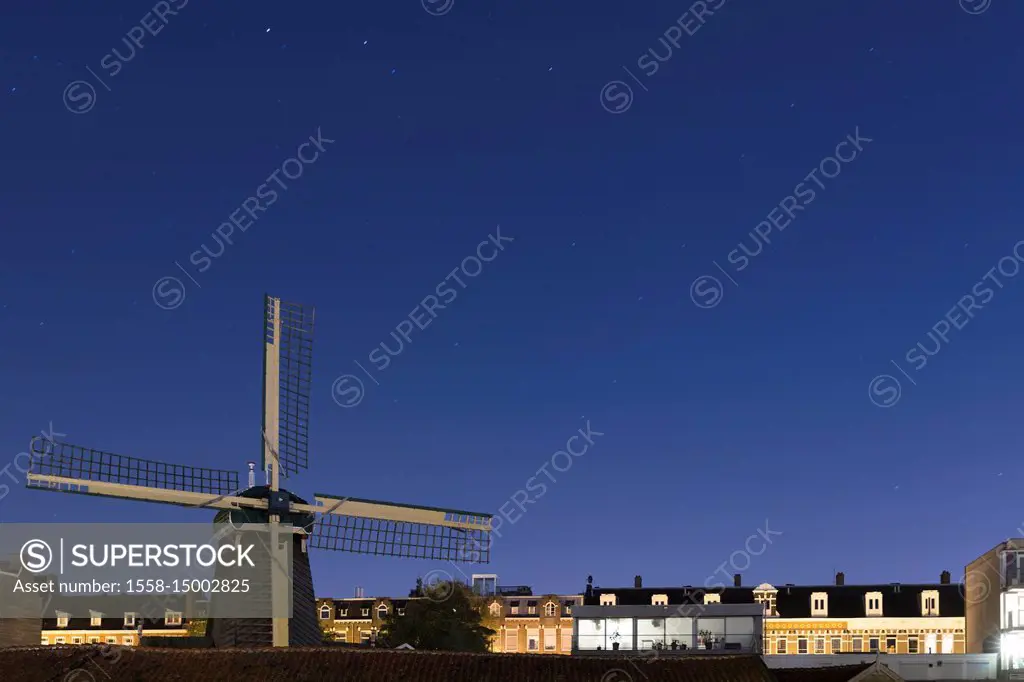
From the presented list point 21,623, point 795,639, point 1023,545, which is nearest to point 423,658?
point 21,623

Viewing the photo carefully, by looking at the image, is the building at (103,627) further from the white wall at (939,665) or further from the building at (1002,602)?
the white wall at (939,665)

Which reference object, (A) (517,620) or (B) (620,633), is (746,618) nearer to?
(B) (620,633)

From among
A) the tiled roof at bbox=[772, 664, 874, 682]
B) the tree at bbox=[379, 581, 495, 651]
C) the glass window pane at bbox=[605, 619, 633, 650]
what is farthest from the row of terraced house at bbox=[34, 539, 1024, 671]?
the tiled roof at bbox=[772, 664, 874, 682]

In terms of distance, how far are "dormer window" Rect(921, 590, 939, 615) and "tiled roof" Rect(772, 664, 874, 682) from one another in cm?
6006

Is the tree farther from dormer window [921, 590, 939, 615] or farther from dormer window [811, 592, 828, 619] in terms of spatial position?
dormer window [921, 590, 939, 615]

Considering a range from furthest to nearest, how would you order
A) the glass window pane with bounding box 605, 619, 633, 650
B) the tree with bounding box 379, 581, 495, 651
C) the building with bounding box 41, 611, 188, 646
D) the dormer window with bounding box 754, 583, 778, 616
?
1. the building with bounding box 41, 611, 188, 646
2. the dormer window with bounding box 754, 583, 778, 616
3. the tree with bounding box 379, 581, 495, 651
4. the glass window pane with bounding box 605, 619, 633, 650

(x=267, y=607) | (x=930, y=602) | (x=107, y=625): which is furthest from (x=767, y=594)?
(x=267, y=607)

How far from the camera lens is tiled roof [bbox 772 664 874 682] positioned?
40.8m

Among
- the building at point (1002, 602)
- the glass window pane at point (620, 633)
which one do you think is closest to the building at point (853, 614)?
the building at point (1002, 602)

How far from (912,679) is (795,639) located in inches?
1832

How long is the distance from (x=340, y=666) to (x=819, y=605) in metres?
72.3

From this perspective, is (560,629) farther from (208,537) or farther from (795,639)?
(208,537)

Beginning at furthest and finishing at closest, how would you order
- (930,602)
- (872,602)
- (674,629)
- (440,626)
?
(872,602), (930,602), (440,626), (674,629)

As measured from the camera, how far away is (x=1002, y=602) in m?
66.6
